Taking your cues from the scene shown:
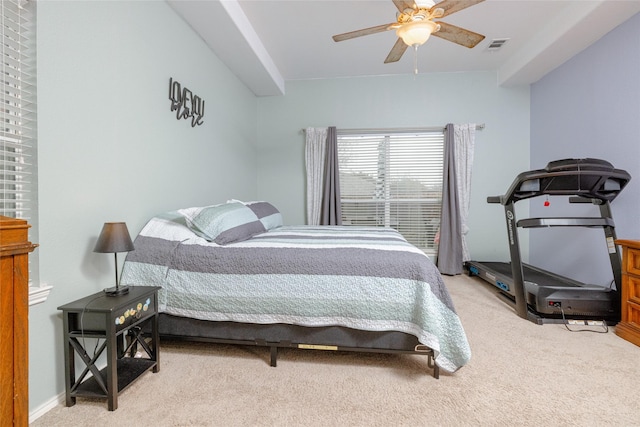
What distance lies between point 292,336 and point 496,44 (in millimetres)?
3761

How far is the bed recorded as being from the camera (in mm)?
1591

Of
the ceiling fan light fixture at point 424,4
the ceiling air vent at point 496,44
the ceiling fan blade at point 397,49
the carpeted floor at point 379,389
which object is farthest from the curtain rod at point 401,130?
the carpeted floor at point 379,389

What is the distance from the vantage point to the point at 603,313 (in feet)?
7.64

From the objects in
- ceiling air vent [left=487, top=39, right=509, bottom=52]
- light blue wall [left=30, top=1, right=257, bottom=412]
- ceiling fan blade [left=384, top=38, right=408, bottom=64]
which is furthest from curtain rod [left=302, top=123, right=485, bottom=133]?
light blue wall [left=30, top=1, right=257, bottom=412]

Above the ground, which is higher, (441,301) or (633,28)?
(633,28)

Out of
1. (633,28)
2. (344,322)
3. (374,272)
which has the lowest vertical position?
(344,322)

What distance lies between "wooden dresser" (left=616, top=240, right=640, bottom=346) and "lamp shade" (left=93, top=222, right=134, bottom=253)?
324 centimetres

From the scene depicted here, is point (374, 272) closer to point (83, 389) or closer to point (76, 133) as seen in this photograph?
point (83, 389)

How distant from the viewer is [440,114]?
13.4ft

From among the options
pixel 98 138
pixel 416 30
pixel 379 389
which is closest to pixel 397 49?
pixel 416 30

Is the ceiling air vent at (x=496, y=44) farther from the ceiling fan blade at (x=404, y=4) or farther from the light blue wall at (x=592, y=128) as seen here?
the ceiling fan blade at (x=404, y=4)

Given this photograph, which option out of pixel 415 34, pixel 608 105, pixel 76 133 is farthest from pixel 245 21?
pixel 608 105

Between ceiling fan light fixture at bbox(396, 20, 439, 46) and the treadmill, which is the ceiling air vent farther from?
the treadmill

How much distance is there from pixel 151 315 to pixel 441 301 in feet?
5.20
